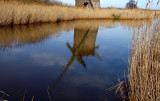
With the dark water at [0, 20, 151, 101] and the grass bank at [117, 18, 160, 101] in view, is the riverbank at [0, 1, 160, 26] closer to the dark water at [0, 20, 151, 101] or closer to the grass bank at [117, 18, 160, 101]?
the grass bank at [117, 18, 160, 101]

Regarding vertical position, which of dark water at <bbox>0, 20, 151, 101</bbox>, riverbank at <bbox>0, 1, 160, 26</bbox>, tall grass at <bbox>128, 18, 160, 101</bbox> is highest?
riverbank at <bbox>0, 1, 160, 26</bbox>

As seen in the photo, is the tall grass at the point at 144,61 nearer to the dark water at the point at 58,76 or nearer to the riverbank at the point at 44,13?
the dark water at the point at 58,76

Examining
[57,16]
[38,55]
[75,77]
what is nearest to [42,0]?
[57,16]

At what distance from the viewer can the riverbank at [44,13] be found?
268 inches

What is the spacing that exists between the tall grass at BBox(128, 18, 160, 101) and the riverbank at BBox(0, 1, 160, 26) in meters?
0.38

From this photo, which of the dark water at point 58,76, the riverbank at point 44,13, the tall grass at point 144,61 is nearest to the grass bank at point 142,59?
the tall grass at point 144,61

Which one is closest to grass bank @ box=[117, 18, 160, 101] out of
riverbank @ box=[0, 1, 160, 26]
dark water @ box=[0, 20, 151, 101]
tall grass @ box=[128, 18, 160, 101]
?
tall grass @ box=[128, 18, 160, 101]

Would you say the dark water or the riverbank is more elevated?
the riverbank

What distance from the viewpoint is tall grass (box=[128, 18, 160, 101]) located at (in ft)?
5.86

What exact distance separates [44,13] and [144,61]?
8.42 metres

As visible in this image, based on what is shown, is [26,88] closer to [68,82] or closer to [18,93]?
[18,93]

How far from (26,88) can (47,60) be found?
4.41 feet

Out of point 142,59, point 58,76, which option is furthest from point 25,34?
point 142,59

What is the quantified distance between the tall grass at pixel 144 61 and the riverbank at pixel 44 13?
0.38m
